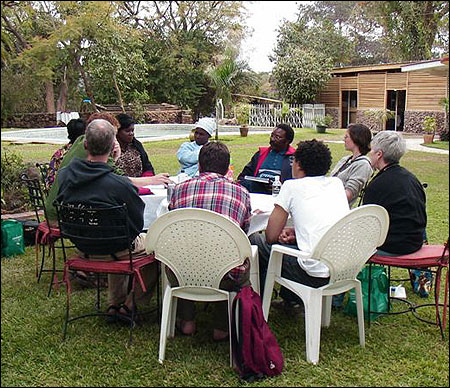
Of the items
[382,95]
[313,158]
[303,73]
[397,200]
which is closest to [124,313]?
[313,158]

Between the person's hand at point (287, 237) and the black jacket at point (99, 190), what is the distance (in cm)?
80

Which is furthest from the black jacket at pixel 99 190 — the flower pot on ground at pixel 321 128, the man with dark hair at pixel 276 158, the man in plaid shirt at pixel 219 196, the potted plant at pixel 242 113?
the potted plant at pixel 242 113

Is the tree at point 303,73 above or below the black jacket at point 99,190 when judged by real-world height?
above

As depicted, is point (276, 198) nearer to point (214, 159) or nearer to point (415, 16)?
point (214, 159)

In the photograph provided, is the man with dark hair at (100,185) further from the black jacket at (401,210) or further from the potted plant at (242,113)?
the potted plant at (242,113)

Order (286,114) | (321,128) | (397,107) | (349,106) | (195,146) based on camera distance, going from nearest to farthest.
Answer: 1. (195,146)
2. (397,107)
3. (321,128)
4. (349,106)
5. (286,114)

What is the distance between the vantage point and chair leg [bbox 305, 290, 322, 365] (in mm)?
2598

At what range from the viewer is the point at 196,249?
2514mm

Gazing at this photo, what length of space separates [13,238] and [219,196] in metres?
2.42

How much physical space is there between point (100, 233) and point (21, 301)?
3.66 feet

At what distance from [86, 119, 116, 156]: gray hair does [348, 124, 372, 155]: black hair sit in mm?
1692

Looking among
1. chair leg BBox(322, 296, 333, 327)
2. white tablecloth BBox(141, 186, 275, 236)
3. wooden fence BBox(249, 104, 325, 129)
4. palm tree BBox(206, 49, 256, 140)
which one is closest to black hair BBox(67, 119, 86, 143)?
white tablecloth BBox(141, 186, 275, 236)

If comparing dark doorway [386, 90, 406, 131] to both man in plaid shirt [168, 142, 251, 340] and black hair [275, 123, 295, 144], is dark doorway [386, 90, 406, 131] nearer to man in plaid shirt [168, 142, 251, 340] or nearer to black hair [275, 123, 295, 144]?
black hair [275, 123, 295, 144]

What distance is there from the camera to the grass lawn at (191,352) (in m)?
2.47
